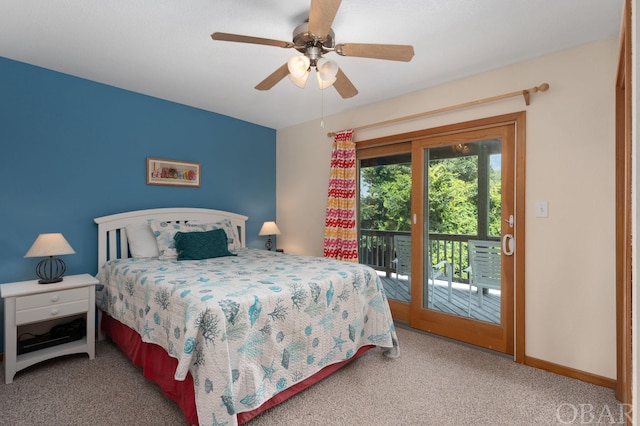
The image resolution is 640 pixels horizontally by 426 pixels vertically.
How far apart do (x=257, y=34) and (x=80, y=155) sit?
6.98 ft

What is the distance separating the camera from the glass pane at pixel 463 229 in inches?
111

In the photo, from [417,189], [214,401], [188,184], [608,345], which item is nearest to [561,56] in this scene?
[417,189]

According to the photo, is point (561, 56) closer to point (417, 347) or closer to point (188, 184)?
point (417, 347)

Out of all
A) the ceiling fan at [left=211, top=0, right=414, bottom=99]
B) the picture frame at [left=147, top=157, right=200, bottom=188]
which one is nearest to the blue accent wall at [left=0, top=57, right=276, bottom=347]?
the picture frame at [left=147, top=157, right=200, bottom=188]

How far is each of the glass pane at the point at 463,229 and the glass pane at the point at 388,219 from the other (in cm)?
25

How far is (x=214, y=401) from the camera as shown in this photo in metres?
1.51

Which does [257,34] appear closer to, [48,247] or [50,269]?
[48,247]

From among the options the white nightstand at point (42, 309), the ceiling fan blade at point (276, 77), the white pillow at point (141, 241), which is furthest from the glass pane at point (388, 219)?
the white nightstand at point (42, 309)

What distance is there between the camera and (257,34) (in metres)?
2.21

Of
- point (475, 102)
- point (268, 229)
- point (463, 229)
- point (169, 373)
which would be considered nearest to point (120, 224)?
point (268, 229)

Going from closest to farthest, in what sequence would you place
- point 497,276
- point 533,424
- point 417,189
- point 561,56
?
1. point 533,424
2. point 561,56
3. point 497,276
4. point 417,189

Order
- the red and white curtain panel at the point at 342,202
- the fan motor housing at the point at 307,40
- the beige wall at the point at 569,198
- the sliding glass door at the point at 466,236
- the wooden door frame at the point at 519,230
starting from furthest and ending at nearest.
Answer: the red and white curtain panel at the point at 342,202, the sliding glass door at the point at 466,236, the wooden door frame at the point at 519,230, the beige wall at the point at 569,198, the fan motor housing at the point at 307,40

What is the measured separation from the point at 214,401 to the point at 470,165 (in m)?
2.80

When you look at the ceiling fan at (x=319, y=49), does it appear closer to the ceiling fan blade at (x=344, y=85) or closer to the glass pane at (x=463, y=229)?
the ceiling fan blade at (x=344, y=85)
